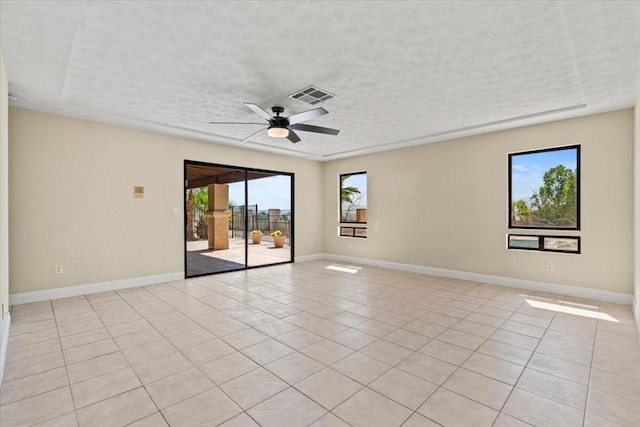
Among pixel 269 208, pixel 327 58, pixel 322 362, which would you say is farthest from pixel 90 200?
pixel 322 362

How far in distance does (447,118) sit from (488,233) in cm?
219

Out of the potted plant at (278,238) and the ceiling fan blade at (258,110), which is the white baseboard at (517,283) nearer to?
the potted plant at (278,238)

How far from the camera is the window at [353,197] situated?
7.50m

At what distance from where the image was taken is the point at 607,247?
4.34 m

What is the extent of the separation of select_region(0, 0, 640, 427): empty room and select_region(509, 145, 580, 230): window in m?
0.03

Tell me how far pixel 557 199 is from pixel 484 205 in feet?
3.38

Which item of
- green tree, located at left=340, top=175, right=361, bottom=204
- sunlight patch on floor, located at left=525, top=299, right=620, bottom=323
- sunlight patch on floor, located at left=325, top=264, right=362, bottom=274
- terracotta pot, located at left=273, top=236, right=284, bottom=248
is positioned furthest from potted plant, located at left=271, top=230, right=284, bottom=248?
sunlight patch on floor, located at left=525, top=299, right=620, bottom=323

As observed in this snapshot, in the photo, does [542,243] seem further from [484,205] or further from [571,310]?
[571,310]

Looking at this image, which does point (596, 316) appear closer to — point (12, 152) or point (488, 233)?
point (488, 233)

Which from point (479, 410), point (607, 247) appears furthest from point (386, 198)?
point (479, 410)

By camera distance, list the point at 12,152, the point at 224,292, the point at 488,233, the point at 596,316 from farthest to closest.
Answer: the point at 488,233, the point at 224,292, the point at 12,152, the point at 596,316

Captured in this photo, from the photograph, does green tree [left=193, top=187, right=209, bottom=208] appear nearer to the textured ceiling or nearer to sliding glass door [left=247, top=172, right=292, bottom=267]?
sliding glass door [left=247, top=172, right=292, bottom=267]

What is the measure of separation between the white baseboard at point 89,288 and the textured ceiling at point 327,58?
2.56 metres

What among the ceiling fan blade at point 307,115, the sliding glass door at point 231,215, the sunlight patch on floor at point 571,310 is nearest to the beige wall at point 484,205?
the sunlight patch on floor at point 571,310
